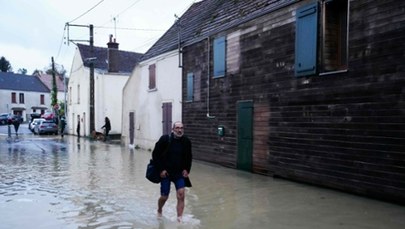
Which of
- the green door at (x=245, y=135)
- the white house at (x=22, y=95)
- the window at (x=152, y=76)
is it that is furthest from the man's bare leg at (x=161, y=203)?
the white house at (x=22, y=95)

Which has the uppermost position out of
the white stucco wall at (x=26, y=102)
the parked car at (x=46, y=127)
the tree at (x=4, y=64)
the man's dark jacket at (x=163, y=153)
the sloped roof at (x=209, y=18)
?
the tree at (x=4, y=64)

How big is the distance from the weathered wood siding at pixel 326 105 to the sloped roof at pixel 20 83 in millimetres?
68869

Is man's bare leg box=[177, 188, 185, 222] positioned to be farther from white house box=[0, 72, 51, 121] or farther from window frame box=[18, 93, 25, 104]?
window frame box=[18, 93, 25, 104]

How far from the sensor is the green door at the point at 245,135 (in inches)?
515

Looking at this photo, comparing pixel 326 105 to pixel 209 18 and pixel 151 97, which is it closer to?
pixel 209 18

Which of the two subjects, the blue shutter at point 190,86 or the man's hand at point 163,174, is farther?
the blue shutter at point 190,86

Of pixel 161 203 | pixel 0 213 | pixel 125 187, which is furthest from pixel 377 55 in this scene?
pixel 0 213

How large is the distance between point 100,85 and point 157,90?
15396 mm

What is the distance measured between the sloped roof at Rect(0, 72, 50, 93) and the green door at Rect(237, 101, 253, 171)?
6996 centimetres

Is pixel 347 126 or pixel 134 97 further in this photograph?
pixel 134 97

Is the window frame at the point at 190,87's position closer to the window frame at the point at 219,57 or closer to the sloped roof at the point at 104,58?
the window frame at the point at 219,57

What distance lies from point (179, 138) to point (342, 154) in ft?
14.0

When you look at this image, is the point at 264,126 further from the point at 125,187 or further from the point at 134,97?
the point at 134,97

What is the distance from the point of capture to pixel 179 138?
7.19m
